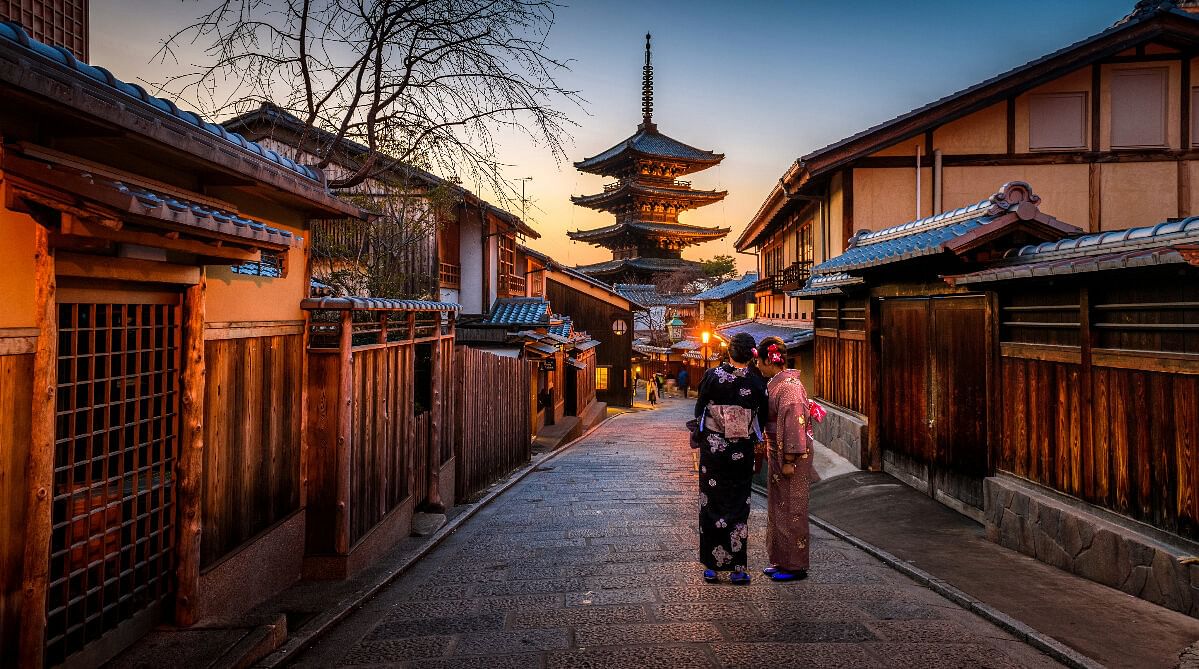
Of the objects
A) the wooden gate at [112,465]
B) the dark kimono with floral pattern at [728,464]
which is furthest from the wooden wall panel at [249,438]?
the dark kimono with floral pattern at [728,464]

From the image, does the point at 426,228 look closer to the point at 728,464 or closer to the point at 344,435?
the point at 344,435

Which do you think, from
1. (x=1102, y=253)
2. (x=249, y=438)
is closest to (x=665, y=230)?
(x=1102, y=253)

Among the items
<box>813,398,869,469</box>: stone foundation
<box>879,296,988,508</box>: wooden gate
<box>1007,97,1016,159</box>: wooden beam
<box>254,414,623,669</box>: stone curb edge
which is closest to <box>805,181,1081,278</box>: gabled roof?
<box>879,296,988,508</box>: wooden gate

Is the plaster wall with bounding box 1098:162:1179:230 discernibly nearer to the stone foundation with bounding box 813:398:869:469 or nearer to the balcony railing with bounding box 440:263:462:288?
the stone foundation with bounding box 813:398:869:469

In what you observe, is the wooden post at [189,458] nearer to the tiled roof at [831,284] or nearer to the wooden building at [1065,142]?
the tiled roof at [831,284]

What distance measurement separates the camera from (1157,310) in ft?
16.1

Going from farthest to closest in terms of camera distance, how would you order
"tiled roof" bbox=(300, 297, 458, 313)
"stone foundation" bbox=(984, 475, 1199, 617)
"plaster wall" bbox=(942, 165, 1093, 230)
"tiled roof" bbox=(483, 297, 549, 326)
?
1. "tiled roof" bbox=(483, 297, 549, 326)
2. "plaster wall" bbox=(942, 165, 1093, 230)
3. "tiled roof" bbox=(300, 297, 458, 313)
4. "stone foundation" bbox=(984, 475, 1199, 617)

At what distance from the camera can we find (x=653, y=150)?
45469 millimetres

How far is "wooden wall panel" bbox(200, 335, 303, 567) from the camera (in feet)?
15.0

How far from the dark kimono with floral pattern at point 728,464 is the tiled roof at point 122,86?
3.94 m

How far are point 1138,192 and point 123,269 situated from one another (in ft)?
55.4

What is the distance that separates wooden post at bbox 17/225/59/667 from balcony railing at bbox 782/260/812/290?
603 inches

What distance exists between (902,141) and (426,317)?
10.9 metres

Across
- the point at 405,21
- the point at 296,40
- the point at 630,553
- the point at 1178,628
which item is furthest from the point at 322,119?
the point at 1178,628
